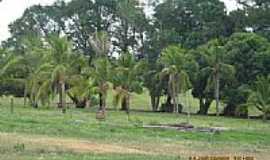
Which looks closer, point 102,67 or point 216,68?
point 102,67

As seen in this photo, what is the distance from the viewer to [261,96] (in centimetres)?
5578

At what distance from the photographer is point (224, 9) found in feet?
249

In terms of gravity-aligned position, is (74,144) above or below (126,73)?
below

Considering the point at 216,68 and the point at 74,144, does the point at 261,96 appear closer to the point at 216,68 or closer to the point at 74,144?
the point at 216,68

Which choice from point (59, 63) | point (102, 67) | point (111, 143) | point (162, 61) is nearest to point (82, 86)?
point (59, 63)

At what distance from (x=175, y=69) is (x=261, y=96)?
35.1 ft

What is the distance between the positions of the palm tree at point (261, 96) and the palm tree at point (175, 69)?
8817mm

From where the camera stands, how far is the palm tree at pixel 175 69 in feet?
209

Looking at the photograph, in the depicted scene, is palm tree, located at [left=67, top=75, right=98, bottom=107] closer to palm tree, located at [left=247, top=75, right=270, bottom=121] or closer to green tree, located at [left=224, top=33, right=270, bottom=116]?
green tree, located at [left=224, top=33, right=270, bottom=116]

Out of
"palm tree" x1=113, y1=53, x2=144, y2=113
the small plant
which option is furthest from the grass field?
"palm tree" x1=113, y1=53, x2=144, y2=113

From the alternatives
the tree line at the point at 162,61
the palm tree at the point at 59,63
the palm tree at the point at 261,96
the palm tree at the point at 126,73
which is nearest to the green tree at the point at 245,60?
the tree line at the point at 162,61

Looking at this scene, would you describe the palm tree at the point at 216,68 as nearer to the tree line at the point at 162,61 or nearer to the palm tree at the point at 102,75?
the tree line at the point at 162,61

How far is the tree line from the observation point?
57625 mm

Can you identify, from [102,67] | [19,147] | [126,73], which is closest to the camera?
[19,147]
